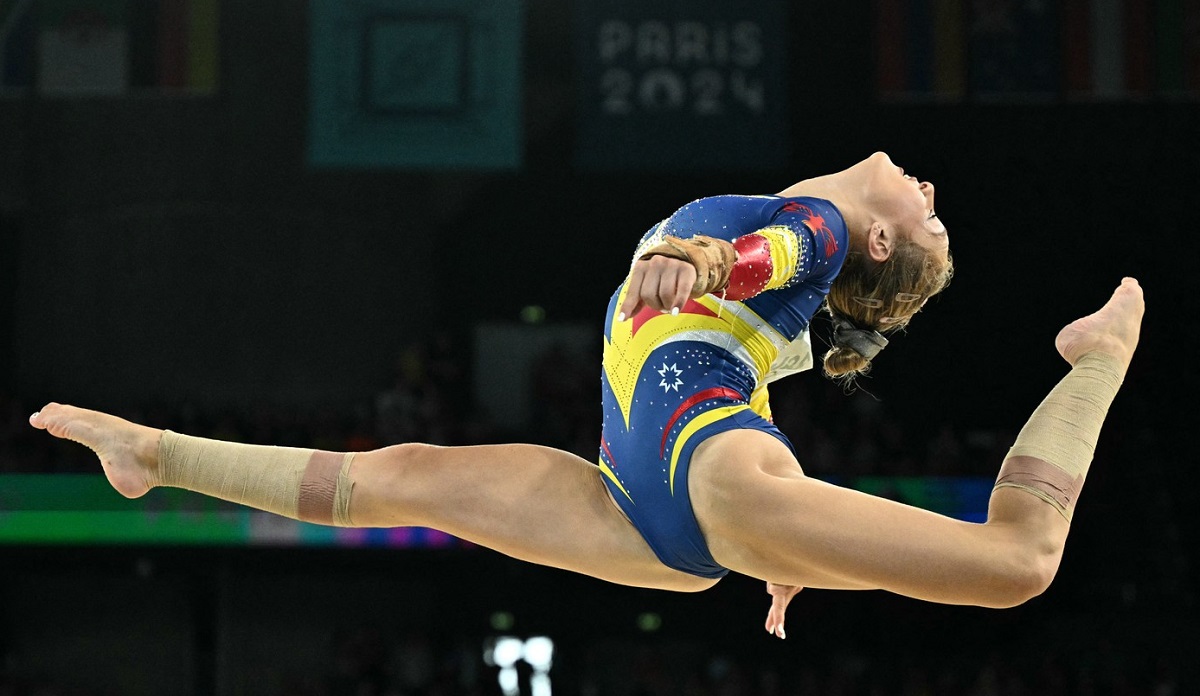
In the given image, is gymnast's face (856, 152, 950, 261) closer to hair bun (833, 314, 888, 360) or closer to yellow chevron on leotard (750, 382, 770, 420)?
hair bun (833, 314, 888, 360)

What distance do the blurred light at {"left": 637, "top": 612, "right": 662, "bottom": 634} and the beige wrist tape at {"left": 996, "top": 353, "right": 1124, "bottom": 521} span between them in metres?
8.08

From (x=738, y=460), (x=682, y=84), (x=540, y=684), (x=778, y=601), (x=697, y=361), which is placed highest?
(x=682, y=84)

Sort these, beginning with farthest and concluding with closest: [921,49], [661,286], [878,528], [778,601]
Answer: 1. [921,49]
2. [778,601]
3. [878,528]
4. [661,286]

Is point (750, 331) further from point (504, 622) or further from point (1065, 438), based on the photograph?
point (504, 622)

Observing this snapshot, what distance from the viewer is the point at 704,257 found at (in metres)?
2.45

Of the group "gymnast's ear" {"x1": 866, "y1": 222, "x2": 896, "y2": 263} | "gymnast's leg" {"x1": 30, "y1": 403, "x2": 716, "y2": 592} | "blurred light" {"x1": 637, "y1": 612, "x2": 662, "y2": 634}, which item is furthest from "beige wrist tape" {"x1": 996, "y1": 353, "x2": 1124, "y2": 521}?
"blurred light" {"x1": 637, "y1": 612, "x2": 662, "y2": 634}

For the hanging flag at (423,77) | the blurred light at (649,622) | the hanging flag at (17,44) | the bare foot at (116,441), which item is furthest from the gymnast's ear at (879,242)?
the hanging flag at (17,44)

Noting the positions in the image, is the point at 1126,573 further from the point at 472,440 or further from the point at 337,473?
the point at 337,473

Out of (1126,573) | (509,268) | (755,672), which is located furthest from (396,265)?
(1126,573)

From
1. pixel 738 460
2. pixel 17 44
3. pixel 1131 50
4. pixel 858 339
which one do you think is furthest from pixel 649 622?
→ pixel 738 460

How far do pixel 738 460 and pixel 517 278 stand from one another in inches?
356

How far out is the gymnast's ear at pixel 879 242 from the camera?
10.2ft

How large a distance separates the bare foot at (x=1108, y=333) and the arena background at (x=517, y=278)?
6.57 m

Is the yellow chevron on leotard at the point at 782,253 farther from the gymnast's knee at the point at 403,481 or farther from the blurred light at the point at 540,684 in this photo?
the blurred light at the point at 540,684
